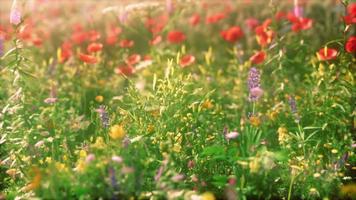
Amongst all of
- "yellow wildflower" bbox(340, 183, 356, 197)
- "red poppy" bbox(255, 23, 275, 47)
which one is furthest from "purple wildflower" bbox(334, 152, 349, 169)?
"red poppy" bbox(255, 23, 275, 47)

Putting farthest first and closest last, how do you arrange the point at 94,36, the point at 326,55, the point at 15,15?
the point at 94,36 < the point at 326,55 < the point at 15,15

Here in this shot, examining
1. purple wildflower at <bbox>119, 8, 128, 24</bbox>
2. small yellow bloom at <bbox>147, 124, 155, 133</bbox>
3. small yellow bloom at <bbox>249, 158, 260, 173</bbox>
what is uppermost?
purple wildflower at <bbox>119, 8, 128, 24</bbox>

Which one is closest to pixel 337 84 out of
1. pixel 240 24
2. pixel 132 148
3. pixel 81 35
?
pixel 132 148

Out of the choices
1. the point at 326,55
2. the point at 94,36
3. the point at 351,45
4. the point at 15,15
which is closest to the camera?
the point at 15,15

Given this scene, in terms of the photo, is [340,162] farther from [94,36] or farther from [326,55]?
[94,36]

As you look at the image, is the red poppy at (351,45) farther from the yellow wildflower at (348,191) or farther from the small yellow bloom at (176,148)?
the small yellow bloom at (176,148)

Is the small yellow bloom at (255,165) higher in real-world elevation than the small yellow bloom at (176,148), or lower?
higher

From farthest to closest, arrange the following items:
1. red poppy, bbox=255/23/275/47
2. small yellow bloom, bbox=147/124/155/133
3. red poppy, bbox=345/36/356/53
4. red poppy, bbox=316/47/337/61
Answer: red poppy, bbox=255/23/275/47 < red poppy, bbox=316/47/337/61 < red poppy, bbox=345/36/356/53 < small yellow bloom, bbox=147/124/155/133

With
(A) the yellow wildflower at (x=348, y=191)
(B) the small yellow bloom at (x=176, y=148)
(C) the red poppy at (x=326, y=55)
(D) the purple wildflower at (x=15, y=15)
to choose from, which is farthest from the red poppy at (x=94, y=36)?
(A) the yellow wildflower at (x=348, y=191)

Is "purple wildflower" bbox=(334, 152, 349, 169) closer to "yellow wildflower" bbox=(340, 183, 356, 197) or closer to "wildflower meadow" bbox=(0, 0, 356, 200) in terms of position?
"wildflower meadow" bbox=(0, 0, 356, 200)

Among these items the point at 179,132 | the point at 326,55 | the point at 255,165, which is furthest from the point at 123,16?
the point at 255,165

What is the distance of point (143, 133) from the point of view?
365 cm

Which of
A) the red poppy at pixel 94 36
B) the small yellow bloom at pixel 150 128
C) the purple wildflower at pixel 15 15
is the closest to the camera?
the small yellow bloom at pixel 150 128

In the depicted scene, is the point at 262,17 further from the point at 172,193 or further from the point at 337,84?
the point at 172,193
